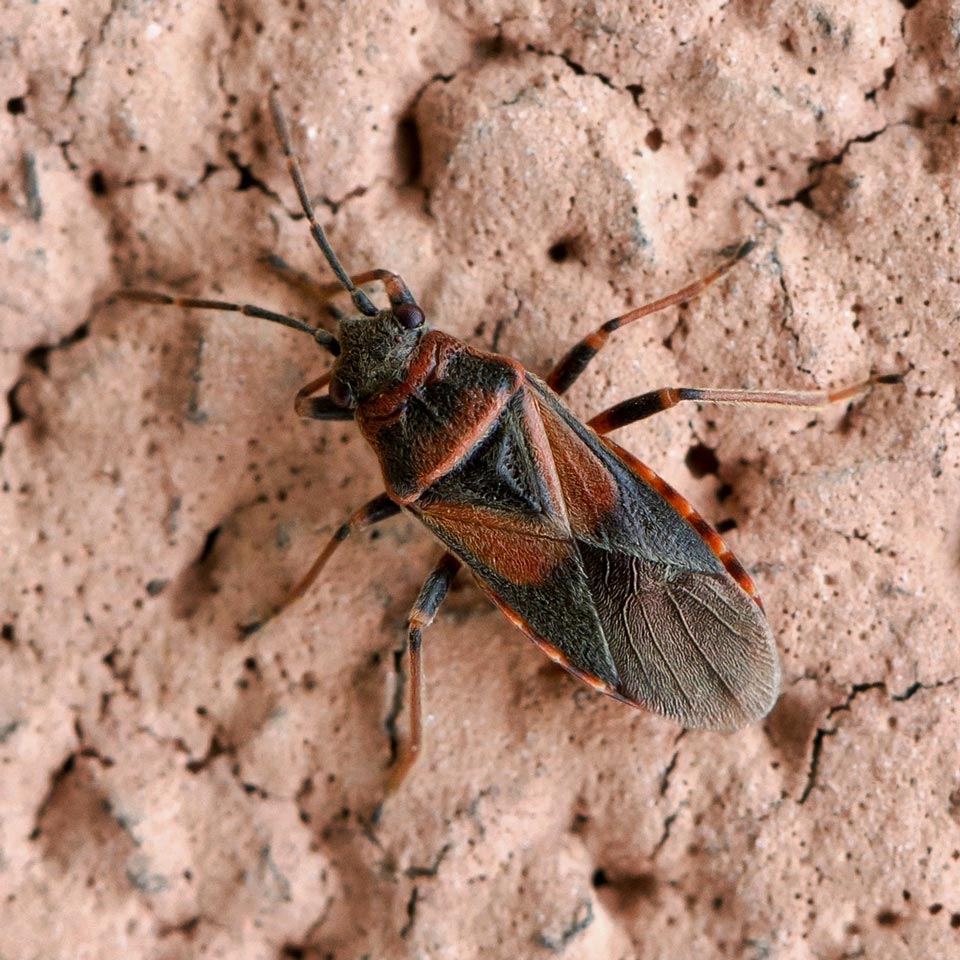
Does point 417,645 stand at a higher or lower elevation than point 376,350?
lower

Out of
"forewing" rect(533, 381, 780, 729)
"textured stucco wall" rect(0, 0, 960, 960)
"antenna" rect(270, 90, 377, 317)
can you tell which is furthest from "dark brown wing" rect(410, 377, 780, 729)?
"antenna" rect(270, 90, 377, 317)

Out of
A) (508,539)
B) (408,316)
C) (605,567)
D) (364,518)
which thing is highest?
(408,316)

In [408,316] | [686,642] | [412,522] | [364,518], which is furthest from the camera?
[412,522]

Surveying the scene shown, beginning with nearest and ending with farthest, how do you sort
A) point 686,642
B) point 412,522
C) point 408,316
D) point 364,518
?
point 686,642 → point 408,316 → point 364,518 → point 412,522

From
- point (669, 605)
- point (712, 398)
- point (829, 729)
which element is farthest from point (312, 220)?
point (829, 729)

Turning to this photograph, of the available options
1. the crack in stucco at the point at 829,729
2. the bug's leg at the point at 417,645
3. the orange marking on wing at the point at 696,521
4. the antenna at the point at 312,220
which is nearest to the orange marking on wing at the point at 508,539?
the bug's leg at the point at 417,645

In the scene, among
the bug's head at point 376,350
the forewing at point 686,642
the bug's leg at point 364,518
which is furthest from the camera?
the bug's leg at point 364,518

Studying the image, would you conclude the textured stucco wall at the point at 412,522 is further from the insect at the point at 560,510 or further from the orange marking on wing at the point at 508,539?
the orange marking on wing at the point at 508,539

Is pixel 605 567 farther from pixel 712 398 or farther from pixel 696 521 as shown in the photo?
pixel 712 398

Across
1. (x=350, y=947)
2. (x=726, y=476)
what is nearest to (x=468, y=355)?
(x=726, y=476)
